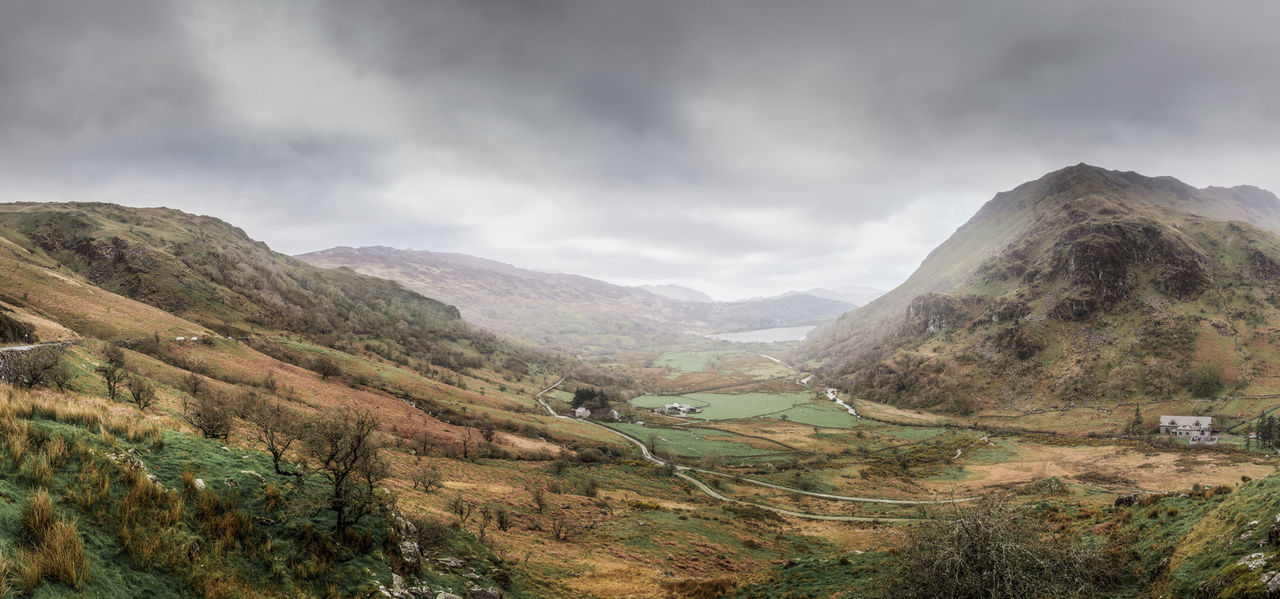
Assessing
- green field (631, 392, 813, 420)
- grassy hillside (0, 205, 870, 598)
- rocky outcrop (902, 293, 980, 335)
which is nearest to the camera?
grassy hillside (0, 205, 870, 598)

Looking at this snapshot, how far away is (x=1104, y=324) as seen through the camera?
413ft

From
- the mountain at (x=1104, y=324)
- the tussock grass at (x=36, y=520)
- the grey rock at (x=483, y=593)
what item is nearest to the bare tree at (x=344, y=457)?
the grey rock at (x=483, y=593)

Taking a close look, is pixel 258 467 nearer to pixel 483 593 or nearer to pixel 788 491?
pixel 483 593

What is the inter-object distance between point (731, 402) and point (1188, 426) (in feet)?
311

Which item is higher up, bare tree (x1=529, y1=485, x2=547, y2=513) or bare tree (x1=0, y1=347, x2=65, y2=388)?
bare tree (x1=0, y1=347, x2=65, y2=388)

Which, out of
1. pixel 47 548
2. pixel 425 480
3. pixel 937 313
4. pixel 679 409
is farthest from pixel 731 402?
pixel 47 548

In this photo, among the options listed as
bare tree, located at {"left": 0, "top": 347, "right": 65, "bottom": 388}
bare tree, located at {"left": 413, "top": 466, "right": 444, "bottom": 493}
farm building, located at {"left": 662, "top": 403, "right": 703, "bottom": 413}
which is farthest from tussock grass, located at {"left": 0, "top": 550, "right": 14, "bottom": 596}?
farm building, located at {"left": 662, "top": 403, "right": 703, "bottom": 413}

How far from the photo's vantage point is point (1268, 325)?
360ft

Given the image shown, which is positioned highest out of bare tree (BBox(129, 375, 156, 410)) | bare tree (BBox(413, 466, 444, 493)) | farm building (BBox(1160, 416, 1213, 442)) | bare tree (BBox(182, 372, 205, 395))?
bare tree (BBox(129, 375, 156, 410))

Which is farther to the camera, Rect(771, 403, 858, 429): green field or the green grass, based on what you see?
Rect(771, 403, 858, 429): green field

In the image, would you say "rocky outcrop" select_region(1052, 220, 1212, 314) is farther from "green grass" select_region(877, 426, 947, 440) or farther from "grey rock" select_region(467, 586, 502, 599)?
"grey rock" select_region(467, 586, 502, 599)

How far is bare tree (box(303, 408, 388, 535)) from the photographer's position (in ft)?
49.0

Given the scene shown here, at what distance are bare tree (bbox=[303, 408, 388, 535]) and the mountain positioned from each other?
5683 inches

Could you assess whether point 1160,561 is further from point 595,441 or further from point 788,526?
point 595,441
